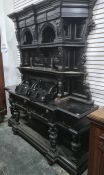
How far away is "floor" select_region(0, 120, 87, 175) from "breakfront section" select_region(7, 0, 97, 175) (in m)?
0.10

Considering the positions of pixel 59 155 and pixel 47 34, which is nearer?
pixel 59 155

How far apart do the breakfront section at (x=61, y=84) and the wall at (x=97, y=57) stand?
2.7 inches

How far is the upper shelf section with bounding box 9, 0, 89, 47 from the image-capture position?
184 centimetres

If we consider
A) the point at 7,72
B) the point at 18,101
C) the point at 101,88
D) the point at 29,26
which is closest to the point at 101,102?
the point at 101,88

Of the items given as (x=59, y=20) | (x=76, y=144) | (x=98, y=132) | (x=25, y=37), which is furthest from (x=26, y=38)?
(x=98, y=132)

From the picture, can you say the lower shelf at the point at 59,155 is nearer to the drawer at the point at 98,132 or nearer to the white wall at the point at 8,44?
the drawer at the point at 98,132

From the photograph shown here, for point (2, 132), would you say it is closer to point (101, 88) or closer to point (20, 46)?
point (20, 46)

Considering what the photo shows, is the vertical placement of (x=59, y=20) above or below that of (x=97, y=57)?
above

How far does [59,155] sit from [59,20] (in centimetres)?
174

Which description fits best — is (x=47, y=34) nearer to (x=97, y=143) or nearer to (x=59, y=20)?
(x=59, y=20)

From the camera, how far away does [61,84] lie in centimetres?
212

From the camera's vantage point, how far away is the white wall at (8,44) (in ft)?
10.2

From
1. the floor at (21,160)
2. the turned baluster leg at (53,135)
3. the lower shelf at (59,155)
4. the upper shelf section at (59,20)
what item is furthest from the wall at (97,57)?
the floor at (21,160)

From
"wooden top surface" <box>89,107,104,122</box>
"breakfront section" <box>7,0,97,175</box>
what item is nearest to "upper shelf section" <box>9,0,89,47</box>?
"breakfront section" <box>7,0,97,175</box>
